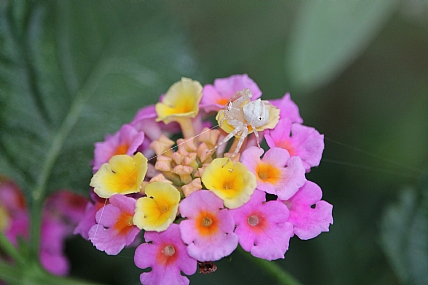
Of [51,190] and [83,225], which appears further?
[51,190]

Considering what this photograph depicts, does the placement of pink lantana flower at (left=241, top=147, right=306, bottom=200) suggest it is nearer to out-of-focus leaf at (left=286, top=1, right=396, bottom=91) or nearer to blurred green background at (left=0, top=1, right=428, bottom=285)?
blurred green background at (left=0, top=1, right=428, bottom=285)

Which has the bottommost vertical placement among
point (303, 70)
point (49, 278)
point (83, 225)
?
point (49, 278)

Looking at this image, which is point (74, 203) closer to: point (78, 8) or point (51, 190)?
point (51, 190)

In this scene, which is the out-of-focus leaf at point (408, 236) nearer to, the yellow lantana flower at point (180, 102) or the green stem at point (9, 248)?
the yellow lantana flower at point (180, 102)

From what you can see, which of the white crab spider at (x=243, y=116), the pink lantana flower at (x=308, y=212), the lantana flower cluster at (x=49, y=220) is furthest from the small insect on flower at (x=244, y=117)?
the lantana flower cluster at (x=49, y=220)

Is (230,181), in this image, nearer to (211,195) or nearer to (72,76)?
(211,195)

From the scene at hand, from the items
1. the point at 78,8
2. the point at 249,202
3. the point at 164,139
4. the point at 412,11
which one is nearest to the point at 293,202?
the point at 249,202
